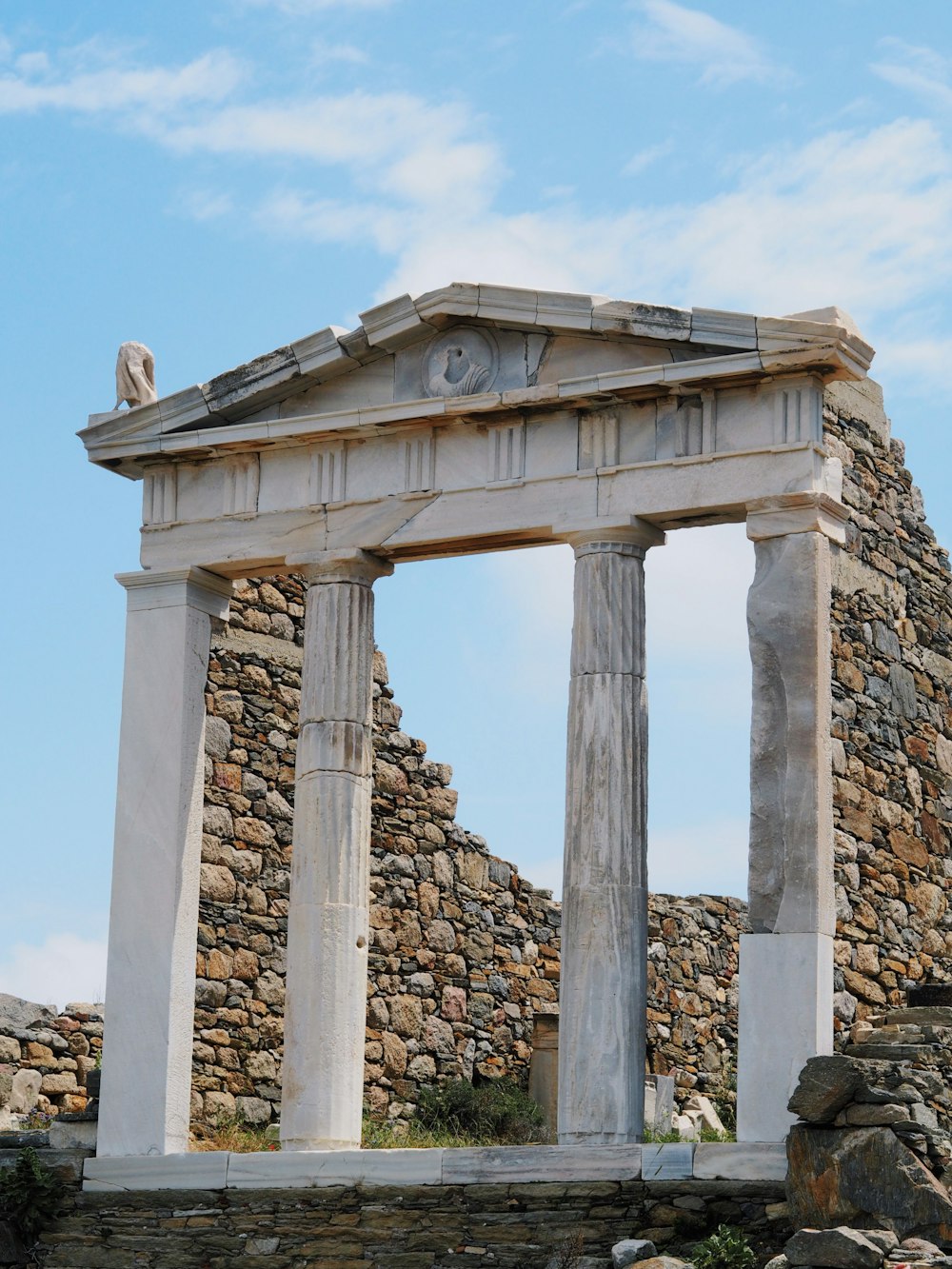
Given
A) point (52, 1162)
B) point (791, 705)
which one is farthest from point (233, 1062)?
Answer: point (791, 705)

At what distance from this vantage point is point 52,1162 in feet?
49.3

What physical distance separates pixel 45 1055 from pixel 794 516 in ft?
24.0

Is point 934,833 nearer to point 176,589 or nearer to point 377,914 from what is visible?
point 377,914

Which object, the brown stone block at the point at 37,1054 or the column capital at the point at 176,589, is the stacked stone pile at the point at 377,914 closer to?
the column capital at the point at 176,589

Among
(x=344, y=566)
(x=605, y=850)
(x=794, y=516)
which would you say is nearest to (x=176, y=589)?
(x=344, y=566)

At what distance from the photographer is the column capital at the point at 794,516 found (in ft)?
45.1

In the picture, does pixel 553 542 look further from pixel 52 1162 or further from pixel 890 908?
pixel 52 1162

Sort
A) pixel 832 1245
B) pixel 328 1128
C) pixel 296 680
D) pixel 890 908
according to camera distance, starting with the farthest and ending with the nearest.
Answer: pixel 296 680 < pixel 890 908 < pixel 328 1128 < pixel 832 1245

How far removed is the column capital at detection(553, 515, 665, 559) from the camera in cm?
1427

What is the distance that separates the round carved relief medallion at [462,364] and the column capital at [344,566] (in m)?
1.13

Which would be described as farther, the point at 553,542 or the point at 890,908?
the point at 890,908

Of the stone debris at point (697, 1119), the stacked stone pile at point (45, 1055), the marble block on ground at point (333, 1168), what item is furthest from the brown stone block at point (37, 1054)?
the stone debris at point (697, 1119)

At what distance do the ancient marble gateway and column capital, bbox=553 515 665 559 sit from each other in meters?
0.02

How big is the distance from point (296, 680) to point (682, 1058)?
4.69 m
